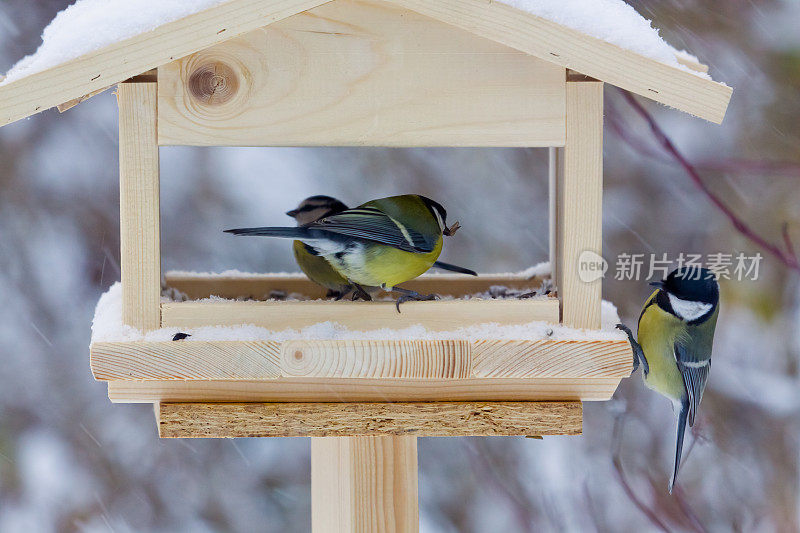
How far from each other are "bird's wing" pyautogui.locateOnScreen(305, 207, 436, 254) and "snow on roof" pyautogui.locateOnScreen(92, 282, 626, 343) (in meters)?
0.28

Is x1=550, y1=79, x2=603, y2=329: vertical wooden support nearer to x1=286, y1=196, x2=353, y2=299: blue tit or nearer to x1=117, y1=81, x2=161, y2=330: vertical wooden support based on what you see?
x1=286, y1=196, x2=353, y2=299: blue tit

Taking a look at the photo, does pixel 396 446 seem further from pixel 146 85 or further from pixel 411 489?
pixel 146 85

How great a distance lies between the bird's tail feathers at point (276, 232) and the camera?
6.51ft

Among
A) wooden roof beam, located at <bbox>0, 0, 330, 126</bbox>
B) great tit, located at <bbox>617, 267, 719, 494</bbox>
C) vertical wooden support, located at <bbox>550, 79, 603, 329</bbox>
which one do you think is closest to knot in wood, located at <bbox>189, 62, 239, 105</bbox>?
wooden roof beam, located at <bbox>0, 0, 330, 126</bbox>

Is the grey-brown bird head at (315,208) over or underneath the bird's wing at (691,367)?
over

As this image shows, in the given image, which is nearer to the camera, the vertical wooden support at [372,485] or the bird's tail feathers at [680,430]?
the vertical wooden support at [372,485]

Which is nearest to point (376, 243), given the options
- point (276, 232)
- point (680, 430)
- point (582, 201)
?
point (276, 232)

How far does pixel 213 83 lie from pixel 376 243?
57 cm

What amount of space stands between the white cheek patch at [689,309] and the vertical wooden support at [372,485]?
0.96m

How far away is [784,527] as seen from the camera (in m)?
3.79

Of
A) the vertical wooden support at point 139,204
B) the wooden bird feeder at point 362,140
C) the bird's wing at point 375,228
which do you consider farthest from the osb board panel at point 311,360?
the bird's wing at point 375,228

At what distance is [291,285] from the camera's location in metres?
2.87

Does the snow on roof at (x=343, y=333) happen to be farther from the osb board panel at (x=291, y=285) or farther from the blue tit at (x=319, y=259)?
the osb board panel at (x=291, y=285)

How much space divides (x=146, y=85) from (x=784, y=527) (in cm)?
331
